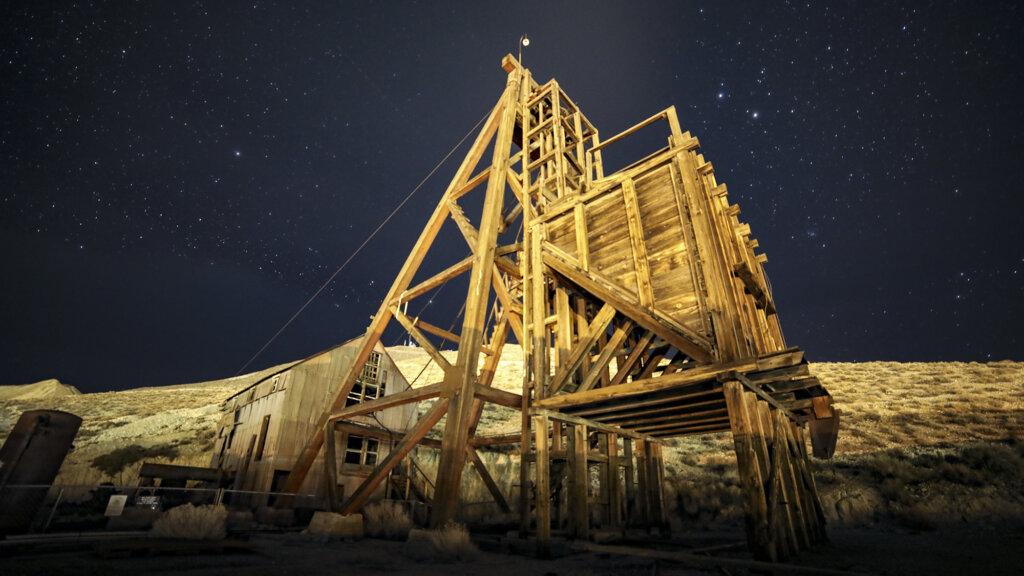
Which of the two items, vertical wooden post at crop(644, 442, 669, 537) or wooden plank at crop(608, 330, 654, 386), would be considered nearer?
wooden plank at crop(608, 330, 654, 386)

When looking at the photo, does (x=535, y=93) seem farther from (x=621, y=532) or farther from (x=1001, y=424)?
(x=1001, y=424)

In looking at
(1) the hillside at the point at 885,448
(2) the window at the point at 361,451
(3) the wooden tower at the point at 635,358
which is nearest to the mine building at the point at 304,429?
(2) the window at the point at 361,451

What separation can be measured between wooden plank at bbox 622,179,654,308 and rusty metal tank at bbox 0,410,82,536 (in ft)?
32.0

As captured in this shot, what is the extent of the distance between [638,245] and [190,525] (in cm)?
971

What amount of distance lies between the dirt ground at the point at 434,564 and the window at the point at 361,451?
8610 millimetres

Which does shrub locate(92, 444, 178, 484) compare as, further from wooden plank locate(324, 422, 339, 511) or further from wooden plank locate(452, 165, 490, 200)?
wooden plank locate(452, 165, 490, 200)

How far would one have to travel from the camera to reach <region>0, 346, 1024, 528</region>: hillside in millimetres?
10695

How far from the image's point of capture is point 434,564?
6.11 metres

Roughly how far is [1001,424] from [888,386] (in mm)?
8232

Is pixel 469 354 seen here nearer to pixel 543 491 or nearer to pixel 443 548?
pixel 543 491

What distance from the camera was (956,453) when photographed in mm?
12219

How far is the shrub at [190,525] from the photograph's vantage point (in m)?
7.23

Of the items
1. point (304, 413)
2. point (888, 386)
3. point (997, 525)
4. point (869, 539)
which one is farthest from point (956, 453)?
point (304, 413)

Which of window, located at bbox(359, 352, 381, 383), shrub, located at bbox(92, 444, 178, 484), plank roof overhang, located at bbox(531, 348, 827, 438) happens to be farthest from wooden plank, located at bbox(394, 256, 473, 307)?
shrub, located at bbox(92, 444, 178, 484)
